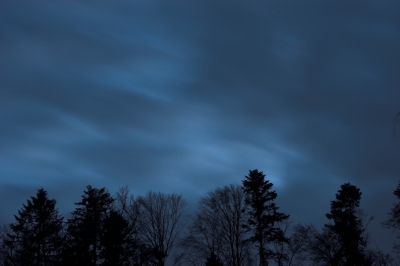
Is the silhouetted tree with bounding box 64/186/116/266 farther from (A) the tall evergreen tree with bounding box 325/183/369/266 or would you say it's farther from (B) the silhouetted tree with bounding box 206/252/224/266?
(A) the tall evergreen tree with bounding box 325/183/369/266

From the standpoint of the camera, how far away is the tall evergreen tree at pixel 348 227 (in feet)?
146

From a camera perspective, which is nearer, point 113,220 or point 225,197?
point 113,220

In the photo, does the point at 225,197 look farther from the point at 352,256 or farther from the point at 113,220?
A: the point at 113,220

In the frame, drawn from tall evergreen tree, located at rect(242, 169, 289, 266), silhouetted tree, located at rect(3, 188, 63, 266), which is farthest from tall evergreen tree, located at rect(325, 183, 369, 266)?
silhouetted tree, located at rect(3, 188, 63, 266)

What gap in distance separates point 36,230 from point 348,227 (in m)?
35.9

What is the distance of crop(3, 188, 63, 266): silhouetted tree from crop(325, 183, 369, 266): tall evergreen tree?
30486mm

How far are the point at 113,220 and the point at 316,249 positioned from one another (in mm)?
28504

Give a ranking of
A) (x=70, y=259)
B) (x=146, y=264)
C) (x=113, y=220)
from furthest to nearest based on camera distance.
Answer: (x=146, y=264), (x=113, y=220), (x=70, y=259)

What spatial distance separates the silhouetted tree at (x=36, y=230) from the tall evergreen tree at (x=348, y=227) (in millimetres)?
30486

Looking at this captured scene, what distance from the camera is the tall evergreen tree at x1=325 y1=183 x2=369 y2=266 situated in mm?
44500

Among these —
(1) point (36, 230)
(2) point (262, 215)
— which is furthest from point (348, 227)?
(1) point (36, 230)

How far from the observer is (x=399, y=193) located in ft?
141

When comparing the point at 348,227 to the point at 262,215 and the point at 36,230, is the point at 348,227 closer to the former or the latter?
the point at 262,215

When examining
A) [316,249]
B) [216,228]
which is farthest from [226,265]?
[316,249]
